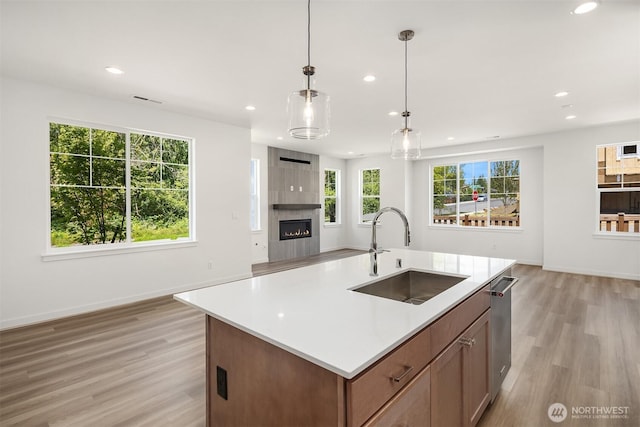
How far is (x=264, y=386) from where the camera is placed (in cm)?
122

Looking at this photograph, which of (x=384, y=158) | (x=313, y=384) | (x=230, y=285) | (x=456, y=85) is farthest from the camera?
(x=384, y=158)

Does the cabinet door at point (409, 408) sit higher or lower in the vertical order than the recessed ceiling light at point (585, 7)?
lower

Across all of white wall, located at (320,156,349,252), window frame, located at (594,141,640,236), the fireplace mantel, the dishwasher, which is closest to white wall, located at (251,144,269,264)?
the fireplace mantel

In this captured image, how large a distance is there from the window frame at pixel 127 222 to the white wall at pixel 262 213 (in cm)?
221

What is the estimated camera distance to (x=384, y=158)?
852 centimetres

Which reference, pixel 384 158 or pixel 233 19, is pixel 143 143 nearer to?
pixel 233 19

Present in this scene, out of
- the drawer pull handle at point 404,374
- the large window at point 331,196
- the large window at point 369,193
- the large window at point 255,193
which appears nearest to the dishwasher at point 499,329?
the drawer pull handle at point 404,374

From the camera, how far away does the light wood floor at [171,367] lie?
202cm

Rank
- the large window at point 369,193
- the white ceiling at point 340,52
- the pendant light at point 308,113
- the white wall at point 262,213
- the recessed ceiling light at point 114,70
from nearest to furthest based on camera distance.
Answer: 1. the pendant light at point 308,113
2. the white ceiling at point 340,52
3. the recessed ceiling light at point 114,70
4. the white wall at point 262,213
5. the large window at point 369,193

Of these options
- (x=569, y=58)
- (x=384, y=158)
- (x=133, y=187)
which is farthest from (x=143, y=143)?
(x=384, y=158)

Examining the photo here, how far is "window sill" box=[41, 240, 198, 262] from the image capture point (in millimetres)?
3650

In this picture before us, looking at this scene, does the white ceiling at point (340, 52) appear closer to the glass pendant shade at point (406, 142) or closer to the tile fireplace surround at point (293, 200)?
the glass pendant shade at point (406, 142)

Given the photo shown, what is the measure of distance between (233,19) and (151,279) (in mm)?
3561

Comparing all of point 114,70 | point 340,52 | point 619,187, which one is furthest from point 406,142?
point 619,187
